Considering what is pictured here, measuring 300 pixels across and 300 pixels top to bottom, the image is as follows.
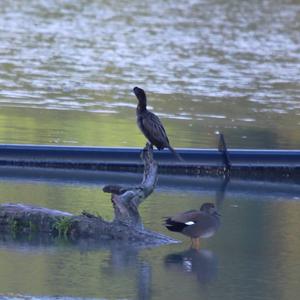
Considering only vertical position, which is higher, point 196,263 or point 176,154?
point 176,154

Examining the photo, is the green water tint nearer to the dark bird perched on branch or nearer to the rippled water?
the dark bird perched on branch

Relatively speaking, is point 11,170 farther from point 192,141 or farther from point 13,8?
point 13,8

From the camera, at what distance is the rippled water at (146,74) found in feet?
60.1

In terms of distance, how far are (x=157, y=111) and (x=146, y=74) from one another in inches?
199

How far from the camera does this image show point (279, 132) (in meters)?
18.7

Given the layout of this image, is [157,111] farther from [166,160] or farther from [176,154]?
[176,154]

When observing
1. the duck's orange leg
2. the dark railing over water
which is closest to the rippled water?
Result: the dark railing over water

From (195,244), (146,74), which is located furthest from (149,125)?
(146,74)

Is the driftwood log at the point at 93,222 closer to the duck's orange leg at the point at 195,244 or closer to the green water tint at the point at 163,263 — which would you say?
the green water tint at the point at 163,263

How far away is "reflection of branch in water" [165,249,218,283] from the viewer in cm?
1061

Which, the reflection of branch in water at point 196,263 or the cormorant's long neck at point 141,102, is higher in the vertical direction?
the cormorant's long neck at point 141,102

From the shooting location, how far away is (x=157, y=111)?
20.1 metres

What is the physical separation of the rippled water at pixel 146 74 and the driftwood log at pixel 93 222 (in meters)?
5.06

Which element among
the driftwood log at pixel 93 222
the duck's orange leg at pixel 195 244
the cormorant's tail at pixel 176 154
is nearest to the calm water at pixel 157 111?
the duck's orange leg at pixel 195 244
